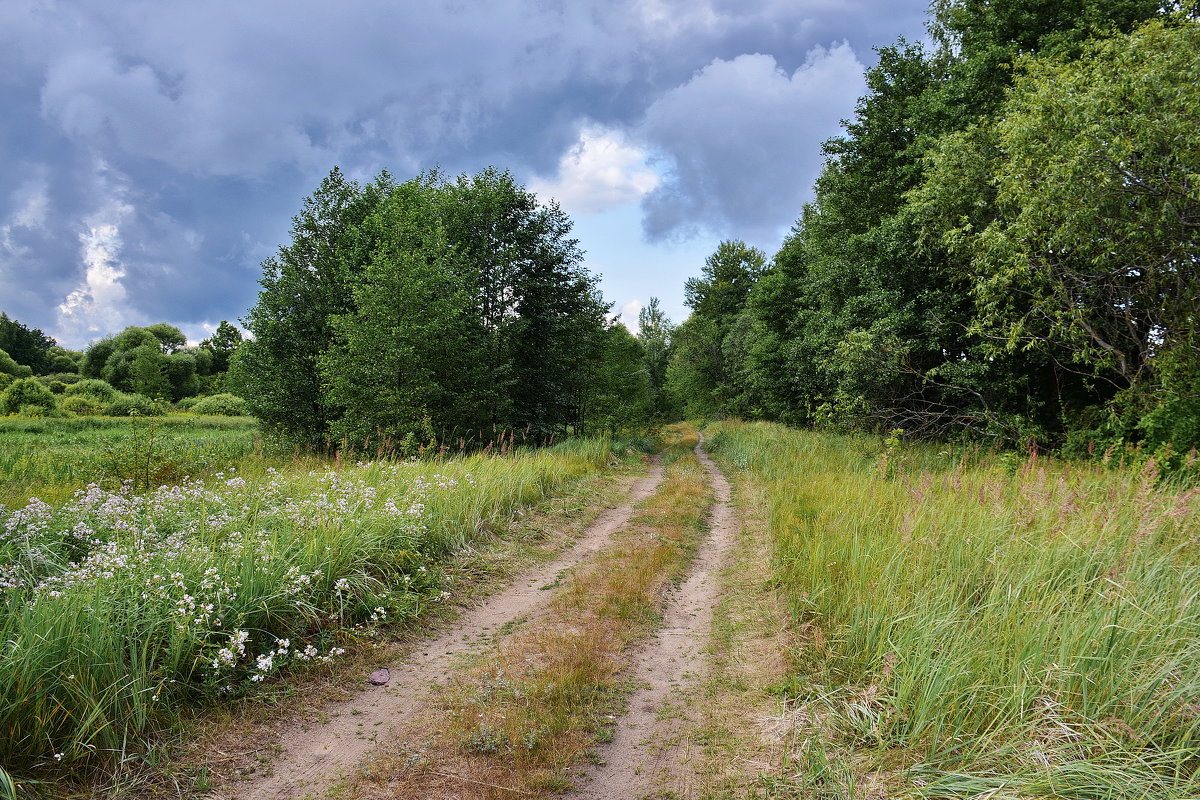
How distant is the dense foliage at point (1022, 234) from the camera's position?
29.6 ft

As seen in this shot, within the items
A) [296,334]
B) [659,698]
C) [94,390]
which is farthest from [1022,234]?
[94,390]

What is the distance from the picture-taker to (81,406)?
1474 inches

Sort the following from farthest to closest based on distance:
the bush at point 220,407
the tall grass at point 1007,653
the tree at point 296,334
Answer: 1. the bush at point 220,407
2. the tree at point 296,334
3. the tall grass at point 1007,653

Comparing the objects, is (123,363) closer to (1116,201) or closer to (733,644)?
(733,644)

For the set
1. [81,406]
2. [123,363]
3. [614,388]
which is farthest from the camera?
[123,363]

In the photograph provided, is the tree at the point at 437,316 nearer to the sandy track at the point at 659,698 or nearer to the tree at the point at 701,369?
the sandy track at the point at 659,698

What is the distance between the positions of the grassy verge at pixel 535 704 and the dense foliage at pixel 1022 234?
738 cm

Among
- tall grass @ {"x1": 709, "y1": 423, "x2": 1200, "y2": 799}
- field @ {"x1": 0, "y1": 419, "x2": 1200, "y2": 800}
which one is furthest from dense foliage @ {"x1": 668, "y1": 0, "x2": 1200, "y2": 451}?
field @ {"x1": 0, "y1": 419, "x2": 1200, "y2": 800}

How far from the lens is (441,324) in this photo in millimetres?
14773

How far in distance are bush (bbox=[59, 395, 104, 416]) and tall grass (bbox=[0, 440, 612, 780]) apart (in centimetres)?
→ 4166

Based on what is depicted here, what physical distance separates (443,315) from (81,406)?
39.6m

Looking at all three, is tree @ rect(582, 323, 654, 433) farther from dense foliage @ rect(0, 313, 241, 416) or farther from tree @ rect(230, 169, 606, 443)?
dense foliage @ rect(0, 313, 241, 416)

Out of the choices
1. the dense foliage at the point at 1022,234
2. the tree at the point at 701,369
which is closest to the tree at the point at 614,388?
the dense foliage at the point at 1022,234

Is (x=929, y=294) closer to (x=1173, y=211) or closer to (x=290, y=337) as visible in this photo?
(x=1173, y=211)
